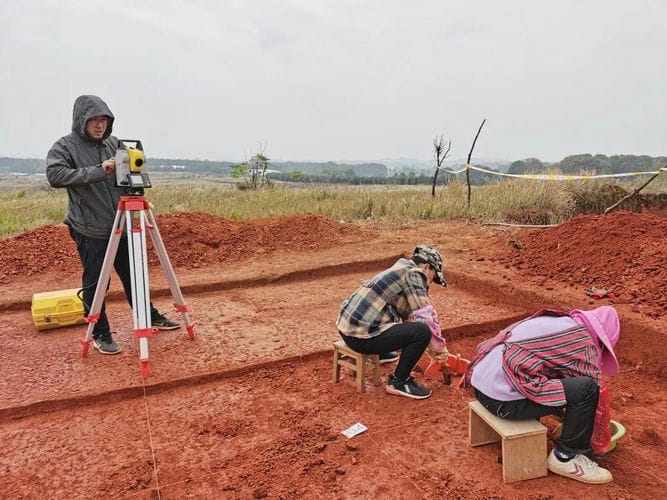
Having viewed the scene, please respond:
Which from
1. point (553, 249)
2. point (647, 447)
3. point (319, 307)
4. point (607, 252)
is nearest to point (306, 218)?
point (319, 307)

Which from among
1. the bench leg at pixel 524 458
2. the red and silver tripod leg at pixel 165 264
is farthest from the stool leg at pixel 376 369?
the red and silver tripod leg at pixel 165 264

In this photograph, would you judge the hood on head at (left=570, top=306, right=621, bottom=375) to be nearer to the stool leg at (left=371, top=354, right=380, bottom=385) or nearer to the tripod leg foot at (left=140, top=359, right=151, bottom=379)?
the stool leg at (left=371, top=354, right=380, bottom=385)

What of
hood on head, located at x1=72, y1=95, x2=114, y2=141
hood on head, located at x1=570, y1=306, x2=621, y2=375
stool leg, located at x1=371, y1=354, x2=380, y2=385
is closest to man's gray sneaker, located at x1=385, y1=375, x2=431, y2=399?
stool leg, located at x1=371, y1=354, x2=380, y2=385

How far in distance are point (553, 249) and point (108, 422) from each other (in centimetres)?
558

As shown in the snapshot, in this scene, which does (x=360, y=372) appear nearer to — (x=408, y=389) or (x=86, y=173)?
(x=408, y=389)

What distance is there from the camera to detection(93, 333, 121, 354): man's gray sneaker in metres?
4.16

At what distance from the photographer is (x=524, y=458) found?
2576mm

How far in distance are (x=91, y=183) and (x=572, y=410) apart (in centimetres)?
336

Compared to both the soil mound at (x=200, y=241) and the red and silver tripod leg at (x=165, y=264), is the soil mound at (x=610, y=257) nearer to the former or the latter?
the soil mound at (x=200, y=241)

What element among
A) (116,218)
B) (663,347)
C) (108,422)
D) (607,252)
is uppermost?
(116,218)

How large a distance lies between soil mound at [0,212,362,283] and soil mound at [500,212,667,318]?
307 cm

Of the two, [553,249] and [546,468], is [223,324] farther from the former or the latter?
[553,249]

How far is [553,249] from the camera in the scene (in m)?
6.66

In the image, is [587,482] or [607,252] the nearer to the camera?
[587,482]
